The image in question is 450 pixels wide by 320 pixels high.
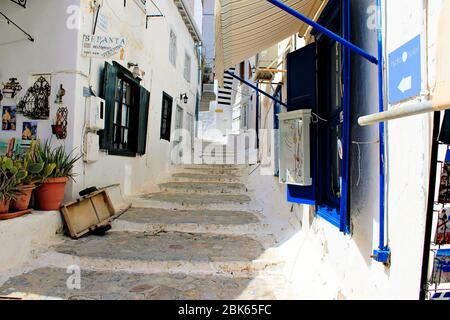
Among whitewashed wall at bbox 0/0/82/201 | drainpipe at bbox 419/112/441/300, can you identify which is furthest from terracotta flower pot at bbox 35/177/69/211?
drainpipe at bbox 419/112/441/300

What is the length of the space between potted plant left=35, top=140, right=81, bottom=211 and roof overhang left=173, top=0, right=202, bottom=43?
25.5ft

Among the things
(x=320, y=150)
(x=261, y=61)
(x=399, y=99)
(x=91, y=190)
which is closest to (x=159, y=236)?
(x=91, y=190)

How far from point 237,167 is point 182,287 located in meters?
6.78

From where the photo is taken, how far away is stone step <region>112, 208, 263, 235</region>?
4.60 m

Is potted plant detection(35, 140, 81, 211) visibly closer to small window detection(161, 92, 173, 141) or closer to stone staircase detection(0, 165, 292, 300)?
stone staircase detection(0, 165, 292, 300)

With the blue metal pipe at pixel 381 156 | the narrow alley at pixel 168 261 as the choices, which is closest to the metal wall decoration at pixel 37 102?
the narrow alley at pixel 168 261

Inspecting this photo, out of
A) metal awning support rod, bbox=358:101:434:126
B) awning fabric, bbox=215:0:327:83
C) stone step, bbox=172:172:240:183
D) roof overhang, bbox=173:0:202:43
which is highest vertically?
roof overhang, bbox=173:0:202:43

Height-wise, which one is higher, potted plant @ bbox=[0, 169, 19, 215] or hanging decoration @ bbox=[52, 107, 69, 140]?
hanging decoration @ bbox=[52, 107, 69, 140]

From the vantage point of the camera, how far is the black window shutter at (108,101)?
17.2 ft

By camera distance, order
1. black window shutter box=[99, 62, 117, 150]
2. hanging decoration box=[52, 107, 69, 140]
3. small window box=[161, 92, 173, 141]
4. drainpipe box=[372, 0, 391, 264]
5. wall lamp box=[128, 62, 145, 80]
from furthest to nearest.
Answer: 1. small window box=[161, 92, 173, 141]
2. wall lamp box=[128, 62, 145, 80]
3. black window shutter box=[99, 62, 117, 150]
4. hanging decoration box=[52, 107, 69, 140]
5. drainpipe box=[372, 0, 391, 264]

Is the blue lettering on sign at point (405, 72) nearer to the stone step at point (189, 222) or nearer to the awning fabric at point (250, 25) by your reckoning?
the awning fabric at point (250, 25)

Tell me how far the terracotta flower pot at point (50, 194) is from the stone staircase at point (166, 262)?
0.53 metres

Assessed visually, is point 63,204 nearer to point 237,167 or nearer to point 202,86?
point 237,167

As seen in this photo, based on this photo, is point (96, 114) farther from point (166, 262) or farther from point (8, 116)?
point (166, 262)
